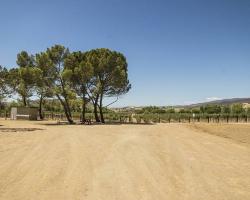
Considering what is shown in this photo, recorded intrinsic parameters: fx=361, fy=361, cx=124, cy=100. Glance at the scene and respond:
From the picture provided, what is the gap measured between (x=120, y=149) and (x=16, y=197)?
31.4 feet

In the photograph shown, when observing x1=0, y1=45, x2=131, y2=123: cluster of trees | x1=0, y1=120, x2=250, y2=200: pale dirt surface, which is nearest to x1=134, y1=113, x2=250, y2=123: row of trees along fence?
x1=0, y1=45, x2=131, y2=123: cluster of trees

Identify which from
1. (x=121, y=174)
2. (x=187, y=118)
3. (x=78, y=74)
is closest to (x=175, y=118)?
(x=187, y=118)

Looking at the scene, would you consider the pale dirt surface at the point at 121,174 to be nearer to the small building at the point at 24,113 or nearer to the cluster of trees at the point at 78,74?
the cluster of trees at the point at 78,74

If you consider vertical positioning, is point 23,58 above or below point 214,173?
above

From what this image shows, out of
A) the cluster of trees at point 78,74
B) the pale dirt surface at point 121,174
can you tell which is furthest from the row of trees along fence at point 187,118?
the pale dirt surface at point 121,174

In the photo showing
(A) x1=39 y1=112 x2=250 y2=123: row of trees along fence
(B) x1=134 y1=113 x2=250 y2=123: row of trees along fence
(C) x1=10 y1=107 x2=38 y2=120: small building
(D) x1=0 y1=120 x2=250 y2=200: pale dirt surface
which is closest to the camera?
(D) x1=0 y1=120 x2=250 y2=200: pale dirt surface

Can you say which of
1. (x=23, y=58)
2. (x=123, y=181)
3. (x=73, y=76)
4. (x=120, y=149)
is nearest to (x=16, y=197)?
(x=123, y=181)

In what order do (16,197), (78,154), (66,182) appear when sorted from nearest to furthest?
1. (16,197)
2. (66,182)
3. (78,154)

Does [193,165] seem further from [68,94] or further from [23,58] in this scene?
[23,58]

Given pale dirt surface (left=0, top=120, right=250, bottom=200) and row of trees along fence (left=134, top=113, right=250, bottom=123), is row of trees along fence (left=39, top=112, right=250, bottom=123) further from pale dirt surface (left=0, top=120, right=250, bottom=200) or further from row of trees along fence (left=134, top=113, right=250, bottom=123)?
pale dirt surface (left=0, top=120, right=250, bottom=200)

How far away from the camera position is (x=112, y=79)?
160 ft

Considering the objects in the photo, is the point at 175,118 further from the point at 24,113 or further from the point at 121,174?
the point at 121,174

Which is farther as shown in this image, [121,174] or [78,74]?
[78,74]

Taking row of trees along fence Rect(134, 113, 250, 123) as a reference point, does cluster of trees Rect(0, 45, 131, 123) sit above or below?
above
